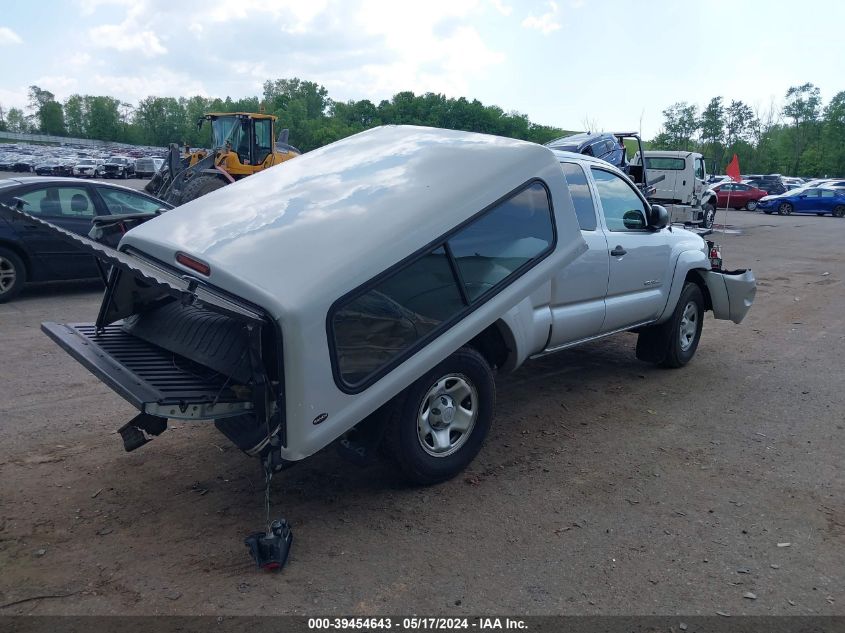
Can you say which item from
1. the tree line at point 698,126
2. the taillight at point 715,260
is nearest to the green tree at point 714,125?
the tree line at point 698,126

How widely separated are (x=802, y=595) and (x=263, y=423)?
9.07 ft

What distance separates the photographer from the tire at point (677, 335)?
6.73 metres

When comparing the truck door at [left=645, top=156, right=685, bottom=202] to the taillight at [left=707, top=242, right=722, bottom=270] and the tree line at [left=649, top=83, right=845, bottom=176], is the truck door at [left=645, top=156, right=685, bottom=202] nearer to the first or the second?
the taillight at [left=707, top=242, right=722, bottom=270]

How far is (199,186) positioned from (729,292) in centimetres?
1232

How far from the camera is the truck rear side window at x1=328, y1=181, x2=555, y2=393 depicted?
3520 mm

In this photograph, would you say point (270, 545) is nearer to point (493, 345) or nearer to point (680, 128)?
point (493, 345)

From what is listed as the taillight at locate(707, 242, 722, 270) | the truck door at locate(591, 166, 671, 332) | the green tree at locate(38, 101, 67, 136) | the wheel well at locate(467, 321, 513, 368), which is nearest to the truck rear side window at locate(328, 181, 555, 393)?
the wheel well at locate(467, 321, 513, 368)

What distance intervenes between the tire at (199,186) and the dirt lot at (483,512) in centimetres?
974

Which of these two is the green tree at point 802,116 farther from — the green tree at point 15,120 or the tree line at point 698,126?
the green tree at point 15,120

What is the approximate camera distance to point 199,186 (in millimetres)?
15844

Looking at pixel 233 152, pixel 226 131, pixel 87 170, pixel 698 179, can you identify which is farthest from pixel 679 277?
pixel 87 170

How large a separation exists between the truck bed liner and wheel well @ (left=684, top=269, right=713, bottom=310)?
494 cm

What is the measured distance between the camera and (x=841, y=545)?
3820 mm

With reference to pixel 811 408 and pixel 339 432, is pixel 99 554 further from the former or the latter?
pixel 811 408
